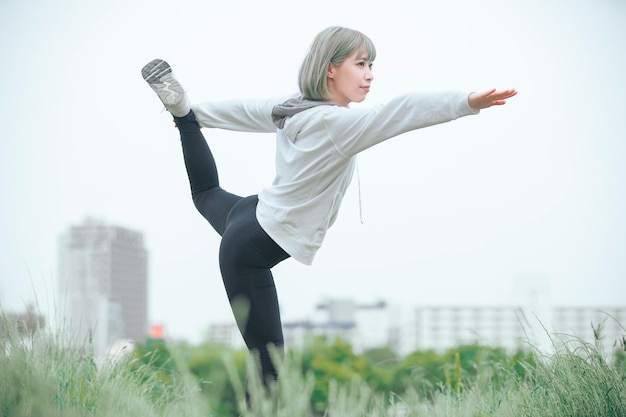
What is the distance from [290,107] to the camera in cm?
289

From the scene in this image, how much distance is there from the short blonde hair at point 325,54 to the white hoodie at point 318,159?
0.12 meters

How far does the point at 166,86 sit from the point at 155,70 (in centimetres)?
9

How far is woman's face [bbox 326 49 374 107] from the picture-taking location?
9.48 feet

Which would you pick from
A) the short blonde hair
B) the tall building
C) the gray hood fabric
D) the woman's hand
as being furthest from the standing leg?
the tall building

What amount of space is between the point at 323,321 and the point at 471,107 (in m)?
134

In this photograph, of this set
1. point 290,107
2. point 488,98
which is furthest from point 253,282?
point 488,98

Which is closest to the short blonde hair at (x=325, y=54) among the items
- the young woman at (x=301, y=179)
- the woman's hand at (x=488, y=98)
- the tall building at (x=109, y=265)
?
the young woman at (x=301, y=179)

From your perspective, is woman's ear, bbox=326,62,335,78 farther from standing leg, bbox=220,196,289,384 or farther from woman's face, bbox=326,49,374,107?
standing leg, bbox=220,196,289,384

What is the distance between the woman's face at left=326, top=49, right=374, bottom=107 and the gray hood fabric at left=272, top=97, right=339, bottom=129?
0.25 feet

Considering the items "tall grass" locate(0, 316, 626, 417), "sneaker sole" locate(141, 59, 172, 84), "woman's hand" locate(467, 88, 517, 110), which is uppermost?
"sneaker sole" locate(141, 59, 172, 84)

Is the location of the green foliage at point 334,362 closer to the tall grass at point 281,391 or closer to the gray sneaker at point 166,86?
the tall grass at point 281,391

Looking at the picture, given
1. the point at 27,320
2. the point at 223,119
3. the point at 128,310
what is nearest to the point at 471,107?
the point at 223,119

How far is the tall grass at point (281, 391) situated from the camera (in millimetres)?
2291

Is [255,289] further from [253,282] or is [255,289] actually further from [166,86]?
[166,86]
